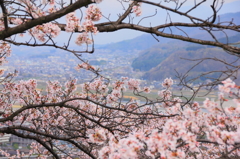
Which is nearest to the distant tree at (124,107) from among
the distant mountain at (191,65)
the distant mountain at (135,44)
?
the distant mountain at (191,65)

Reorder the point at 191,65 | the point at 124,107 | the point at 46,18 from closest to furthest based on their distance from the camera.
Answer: the point at 46,18 → the point at 124,107 → the point at 191,65

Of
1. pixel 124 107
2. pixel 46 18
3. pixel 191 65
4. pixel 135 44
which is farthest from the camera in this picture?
pixel 135 44

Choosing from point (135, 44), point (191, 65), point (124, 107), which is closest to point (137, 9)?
point (124, 107)

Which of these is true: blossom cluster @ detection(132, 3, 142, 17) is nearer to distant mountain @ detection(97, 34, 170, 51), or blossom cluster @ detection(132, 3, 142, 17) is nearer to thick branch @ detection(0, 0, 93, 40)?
thick branch @ detection(0, 0, 93, 40)

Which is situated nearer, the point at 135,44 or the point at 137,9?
the point at 137,9

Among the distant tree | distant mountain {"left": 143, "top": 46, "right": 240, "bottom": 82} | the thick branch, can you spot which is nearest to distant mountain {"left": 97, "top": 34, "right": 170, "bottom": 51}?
distant mountain {"left": 143, "top": 46, "right": 240, "bottom": 82}

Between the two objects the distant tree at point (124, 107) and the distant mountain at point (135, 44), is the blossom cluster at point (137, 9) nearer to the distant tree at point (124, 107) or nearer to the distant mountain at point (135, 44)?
the distant tree at point (124, 107)

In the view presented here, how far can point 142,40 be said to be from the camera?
148 metres

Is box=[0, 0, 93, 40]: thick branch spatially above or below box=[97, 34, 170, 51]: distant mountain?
above

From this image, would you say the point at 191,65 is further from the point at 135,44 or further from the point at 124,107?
the point at 135,44

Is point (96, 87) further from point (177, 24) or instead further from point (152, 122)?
point (177, 24)

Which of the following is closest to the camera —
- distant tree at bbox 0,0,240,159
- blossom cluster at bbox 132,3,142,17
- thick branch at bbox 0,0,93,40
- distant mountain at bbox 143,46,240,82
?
distant tree at bbox 0,0,240,159

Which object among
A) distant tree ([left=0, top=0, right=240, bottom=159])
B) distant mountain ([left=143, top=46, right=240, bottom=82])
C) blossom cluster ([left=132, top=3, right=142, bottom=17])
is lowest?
distant mountain ([left=143, top=46, right=240, bottom=82])

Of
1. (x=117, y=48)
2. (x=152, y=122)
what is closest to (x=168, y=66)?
(x=152, y=122)
